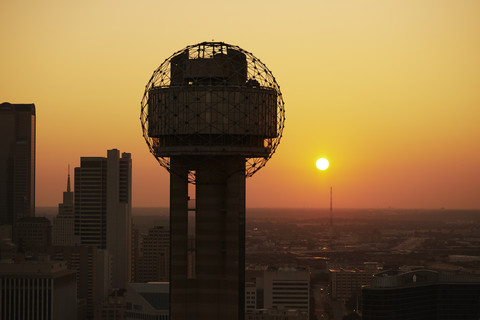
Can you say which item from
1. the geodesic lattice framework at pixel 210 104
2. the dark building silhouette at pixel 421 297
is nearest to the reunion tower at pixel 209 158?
the geodesic lattice framework at pixel 210 104

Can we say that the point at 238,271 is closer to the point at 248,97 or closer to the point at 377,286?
the point at 248,97

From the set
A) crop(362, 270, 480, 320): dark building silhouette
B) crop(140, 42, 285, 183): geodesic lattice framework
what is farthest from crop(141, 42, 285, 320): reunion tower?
crop(362, 270, 480, 320): dark building silhouette

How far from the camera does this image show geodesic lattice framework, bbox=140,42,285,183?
300 ft

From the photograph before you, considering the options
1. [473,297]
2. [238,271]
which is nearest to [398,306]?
[473,297]

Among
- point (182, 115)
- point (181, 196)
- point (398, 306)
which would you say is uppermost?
point (182, 115)

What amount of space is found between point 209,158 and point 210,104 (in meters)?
4.86

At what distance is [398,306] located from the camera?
17838 centimetres

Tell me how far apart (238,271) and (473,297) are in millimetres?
102413

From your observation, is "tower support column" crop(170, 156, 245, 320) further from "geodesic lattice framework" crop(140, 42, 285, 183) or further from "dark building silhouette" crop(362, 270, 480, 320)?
"dark building silhouette" crop(362, 270, 480, 320)

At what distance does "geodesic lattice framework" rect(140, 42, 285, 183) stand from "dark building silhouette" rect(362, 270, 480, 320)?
88.7m

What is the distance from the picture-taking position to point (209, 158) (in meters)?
93.4

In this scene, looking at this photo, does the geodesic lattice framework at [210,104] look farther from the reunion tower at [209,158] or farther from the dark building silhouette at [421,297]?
the dark building silhouette at [421,297]

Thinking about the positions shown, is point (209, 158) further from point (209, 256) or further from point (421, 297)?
point (421, 297)

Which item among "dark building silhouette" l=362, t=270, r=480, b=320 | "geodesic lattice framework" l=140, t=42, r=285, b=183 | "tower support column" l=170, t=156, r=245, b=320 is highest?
"geodesic lattice framework" l=140, t=42, r=285, b=183
